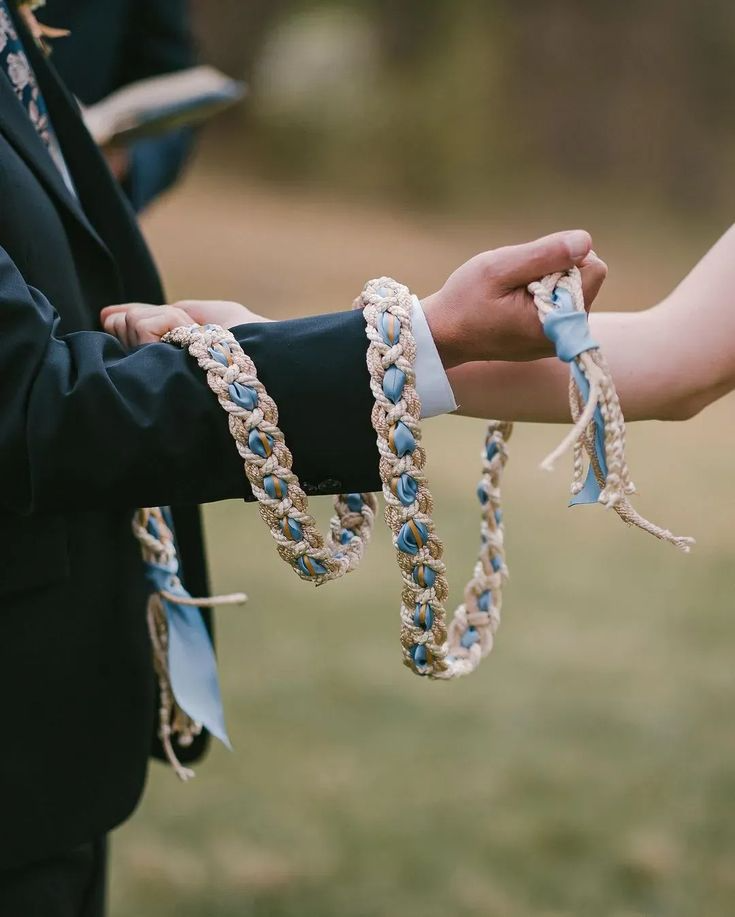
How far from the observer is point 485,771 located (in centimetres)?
224

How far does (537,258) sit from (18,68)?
0.51m

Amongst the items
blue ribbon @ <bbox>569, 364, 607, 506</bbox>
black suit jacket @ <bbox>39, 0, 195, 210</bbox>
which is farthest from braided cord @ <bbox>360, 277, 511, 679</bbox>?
black suit jacket @ <bbox>39, 0, 195, 210</bbox>

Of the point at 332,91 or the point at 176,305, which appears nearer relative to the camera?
the point at 176,305

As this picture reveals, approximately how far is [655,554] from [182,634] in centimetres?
231

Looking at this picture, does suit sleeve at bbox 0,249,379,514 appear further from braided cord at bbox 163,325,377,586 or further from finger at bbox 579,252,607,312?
finger at bbox 579,252,607,312

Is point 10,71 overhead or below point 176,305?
overhead

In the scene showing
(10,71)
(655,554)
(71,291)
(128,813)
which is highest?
(10,71)

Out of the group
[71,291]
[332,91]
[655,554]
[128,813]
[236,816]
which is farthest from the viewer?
[332,91]

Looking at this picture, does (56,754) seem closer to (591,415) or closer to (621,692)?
(591,415)

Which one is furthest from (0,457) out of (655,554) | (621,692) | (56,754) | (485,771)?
(655,554)

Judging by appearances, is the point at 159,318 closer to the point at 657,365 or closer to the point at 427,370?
the point at 427,370

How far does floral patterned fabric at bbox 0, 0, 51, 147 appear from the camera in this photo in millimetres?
1019

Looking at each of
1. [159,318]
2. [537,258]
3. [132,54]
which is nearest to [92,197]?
[159,318]

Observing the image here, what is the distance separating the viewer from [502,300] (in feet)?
2.65
